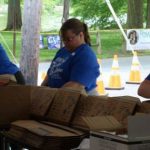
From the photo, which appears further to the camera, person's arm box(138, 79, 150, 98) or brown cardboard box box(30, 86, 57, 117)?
person's arm box(138, 79, 150, 98)

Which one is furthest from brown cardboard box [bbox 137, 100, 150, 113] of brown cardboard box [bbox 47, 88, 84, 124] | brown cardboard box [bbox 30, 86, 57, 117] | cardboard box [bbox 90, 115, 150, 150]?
brown cardboard box [bbox 30, 86, 57, 117]

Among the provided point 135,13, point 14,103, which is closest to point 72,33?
point 14,103

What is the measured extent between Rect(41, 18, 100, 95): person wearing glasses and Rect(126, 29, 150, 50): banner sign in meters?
8.82

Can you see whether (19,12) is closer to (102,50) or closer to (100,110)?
(102,50)

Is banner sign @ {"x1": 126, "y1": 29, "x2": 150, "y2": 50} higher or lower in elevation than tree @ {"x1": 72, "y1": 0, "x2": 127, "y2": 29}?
lower

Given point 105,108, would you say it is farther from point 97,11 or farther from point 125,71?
point 97,11

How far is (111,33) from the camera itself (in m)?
17.7

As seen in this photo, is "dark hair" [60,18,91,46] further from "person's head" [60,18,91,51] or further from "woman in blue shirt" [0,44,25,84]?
"woman in blue shirt" [0,44,25,84]

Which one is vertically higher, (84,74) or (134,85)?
(84,74)

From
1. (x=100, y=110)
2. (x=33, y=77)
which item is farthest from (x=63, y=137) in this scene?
(x=33, y=77)

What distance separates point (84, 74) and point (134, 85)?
512 centimetres

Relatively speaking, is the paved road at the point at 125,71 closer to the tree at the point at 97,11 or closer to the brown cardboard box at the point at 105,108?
the brown cardboard box at the point at 105,108

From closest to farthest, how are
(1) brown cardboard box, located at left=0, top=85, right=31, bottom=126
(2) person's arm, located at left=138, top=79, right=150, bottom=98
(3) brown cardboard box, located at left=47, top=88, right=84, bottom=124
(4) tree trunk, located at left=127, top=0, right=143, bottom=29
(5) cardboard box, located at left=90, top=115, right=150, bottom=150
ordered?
1. (5) cardboard box, located at left=90, top=115, right=150, bottom=150
2. (3) brown cardboard box, located at left=47, top=88, right=84, bottom=124
3. (1) brown cardboard box, located at left=0, top=85, right=31, bottom=126
4. (2) person's arm, located at left=138, top=79, right=150, bottom=98
5. (4) tree trunk, located at left=127, top=0, right=143, bottom=29

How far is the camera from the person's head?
3.08 metres
